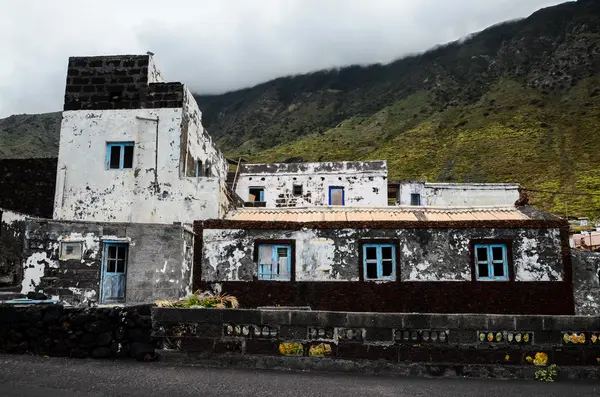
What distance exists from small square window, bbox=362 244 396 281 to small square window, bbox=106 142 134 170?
9.41 m

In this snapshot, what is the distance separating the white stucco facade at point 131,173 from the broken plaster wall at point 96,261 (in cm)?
252

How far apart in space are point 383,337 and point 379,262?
7666mm

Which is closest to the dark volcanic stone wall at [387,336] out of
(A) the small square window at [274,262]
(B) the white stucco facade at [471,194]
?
(A) the small square window at [274,262]

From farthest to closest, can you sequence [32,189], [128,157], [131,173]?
[32,189] → [128,157] → [131,173]

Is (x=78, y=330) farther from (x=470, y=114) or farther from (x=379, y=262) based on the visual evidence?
(x=470, y=114)

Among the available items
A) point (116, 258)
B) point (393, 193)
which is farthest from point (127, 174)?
point (393, 193)

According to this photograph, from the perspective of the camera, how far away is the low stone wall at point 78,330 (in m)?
8.70

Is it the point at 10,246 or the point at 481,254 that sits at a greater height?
the point at 10,246

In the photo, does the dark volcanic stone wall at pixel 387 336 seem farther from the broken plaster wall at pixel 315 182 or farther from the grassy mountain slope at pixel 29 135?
the grassy mountain slope at pixel 29 135

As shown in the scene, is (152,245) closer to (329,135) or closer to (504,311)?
(504,311)

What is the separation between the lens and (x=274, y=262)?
1606 cm

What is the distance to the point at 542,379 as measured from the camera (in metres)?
7.94

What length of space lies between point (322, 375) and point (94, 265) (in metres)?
9.27

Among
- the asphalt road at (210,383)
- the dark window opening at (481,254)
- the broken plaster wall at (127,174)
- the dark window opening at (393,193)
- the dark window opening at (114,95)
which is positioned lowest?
the asphalt road at (210,383)
